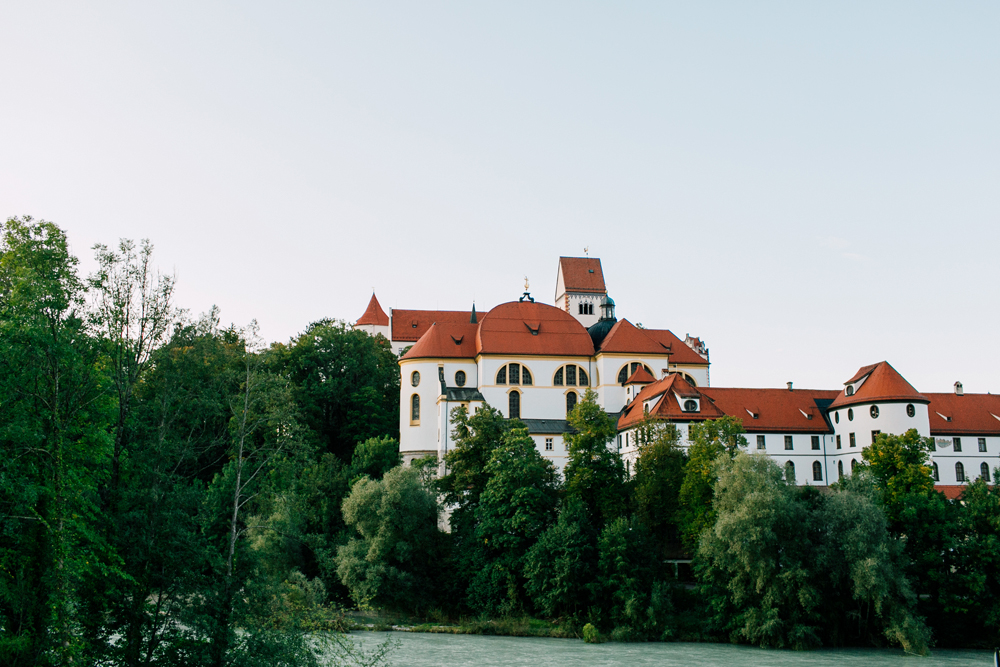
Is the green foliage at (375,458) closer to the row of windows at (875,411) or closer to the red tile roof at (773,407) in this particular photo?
the red tile roof at (773,407)

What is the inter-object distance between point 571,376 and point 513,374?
402 centimetres

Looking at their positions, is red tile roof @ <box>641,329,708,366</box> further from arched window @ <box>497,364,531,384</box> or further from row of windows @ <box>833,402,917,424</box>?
row of windows @ <box>833,402,917,424</box>

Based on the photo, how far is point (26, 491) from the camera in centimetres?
1645

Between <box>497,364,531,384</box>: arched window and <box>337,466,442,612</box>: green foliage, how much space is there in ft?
40.3

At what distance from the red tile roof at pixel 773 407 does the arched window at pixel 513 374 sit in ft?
37.7

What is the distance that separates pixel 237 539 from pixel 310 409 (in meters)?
37.5

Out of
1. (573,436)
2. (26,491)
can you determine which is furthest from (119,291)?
(573,436)

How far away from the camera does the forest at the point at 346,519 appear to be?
699 inches

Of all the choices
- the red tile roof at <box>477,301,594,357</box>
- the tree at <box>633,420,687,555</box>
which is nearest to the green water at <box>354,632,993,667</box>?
the tree at <box>633,420,687,555</box>

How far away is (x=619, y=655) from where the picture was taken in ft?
112

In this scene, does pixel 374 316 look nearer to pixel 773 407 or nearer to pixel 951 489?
pixel 773 407

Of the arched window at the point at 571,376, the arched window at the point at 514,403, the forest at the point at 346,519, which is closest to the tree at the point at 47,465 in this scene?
the forest at the point at 346,519

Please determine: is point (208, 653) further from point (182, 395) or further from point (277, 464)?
point (182, 395)

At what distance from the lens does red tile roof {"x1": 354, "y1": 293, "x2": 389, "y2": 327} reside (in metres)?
89.8
